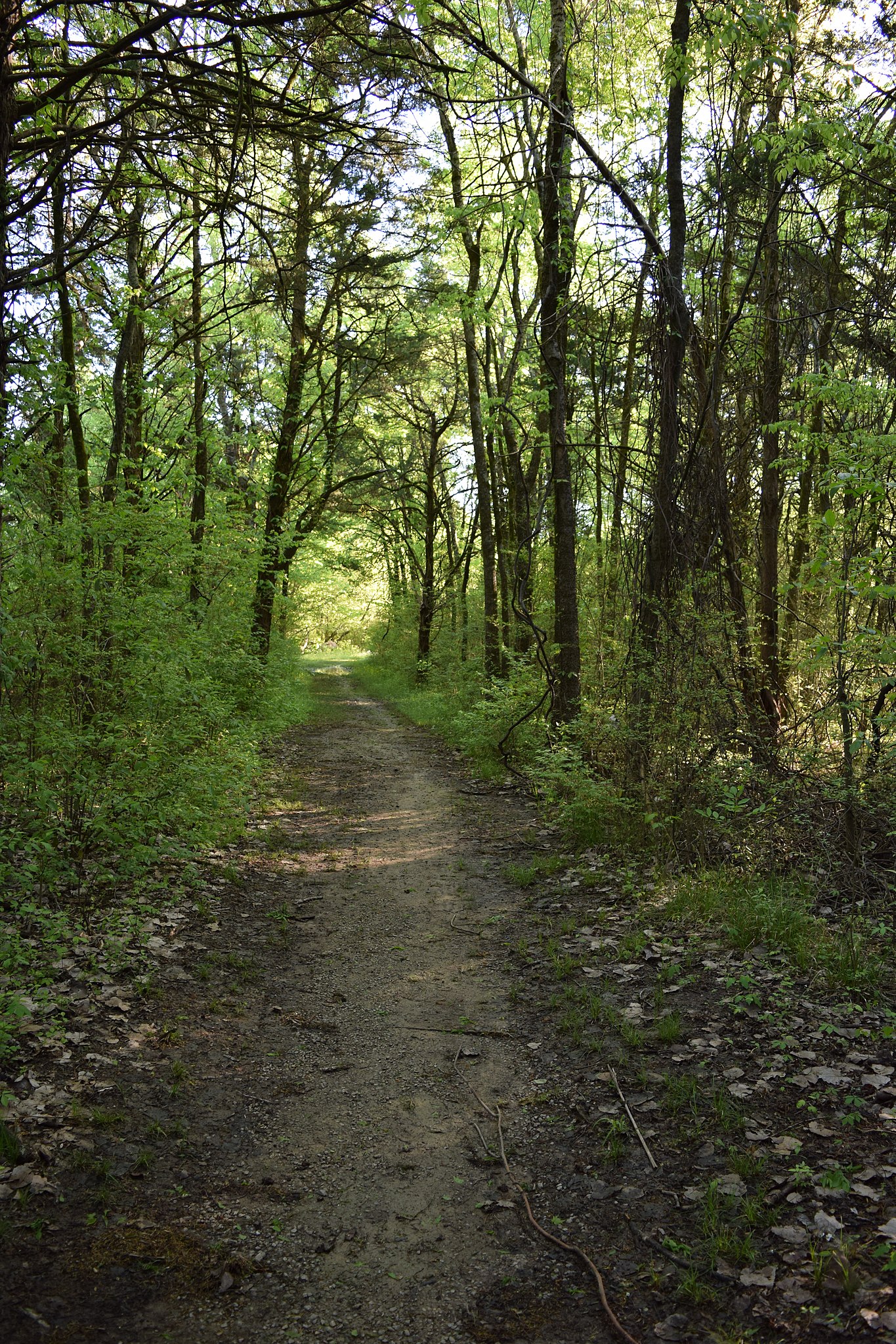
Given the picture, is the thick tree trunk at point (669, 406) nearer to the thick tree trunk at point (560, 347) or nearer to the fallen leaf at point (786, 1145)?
the thick tree trunk at point (560, 347)

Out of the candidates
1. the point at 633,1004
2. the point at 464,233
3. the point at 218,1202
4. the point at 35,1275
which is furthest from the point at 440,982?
the point at 464,233

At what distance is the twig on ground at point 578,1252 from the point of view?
263 centimetres

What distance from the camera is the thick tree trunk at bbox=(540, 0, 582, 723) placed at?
8.95 metres

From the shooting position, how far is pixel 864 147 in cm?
703

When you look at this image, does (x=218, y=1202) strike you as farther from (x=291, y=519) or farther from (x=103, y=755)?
(x=291, y=519)

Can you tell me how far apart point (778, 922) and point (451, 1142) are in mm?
2666

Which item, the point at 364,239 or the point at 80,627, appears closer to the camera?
the point at 80,627

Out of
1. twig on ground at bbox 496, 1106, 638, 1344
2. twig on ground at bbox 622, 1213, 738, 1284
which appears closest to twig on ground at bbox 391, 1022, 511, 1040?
twig on ground at bbox 496, 1106, 638, 1344

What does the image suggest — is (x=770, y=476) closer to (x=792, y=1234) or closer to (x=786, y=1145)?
(x=786, y=1145)

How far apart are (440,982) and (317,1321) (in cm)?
260

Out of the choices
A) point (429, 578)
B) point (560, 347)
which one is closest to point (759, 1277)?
point (560, 347)

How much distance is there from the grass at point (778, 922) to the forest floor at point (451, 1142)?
161 millimetres

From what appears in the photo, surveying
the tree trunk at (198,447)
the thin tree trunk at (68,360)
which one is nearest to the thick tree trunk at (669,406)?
the thin tree trunk at (68,360)

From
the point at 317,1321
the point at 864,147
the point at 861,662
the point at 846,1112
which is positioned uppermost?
the point at 864,147
